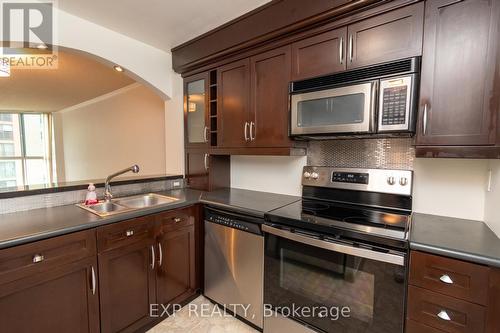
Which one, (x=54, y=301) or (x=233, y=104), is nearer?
(x=54, y=301)

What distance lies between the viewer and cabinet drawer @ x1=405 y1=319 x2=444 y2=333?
42.5 inches

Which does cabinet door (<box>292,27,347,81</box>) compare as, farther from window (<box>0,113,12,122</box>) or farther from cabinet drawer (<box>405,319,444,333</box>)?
window (<box>0,113,12,122</box>)

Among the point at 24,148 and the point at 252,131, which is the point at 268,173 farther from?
the point at 24,148

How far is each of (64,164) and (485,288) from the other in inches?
308

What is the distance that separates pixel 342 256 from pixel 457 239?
0.54m

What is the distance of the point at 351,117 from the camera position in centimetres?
149

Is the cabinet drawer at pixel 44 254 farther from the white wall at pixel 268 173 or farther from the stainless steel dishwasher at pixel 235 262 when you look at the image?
the white wall at pixel 268 173

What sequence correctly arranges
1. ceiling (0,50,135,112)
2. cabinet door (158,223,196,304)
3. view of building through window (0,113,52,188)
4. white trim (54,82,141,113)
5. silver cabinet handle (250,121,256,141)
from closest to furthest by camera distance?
cabinet door (158,223,196,304) < silver cabinet handle (250,121,256,141) < ceiling (0,50,135,112) < white trim (54,82,141,113) < view of building through window (0,113,52,188)

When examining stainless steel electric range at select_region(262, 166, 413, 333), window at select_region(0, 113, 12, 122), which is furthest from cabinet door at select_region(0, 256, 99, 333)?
window at select_region(0, 113, 12, 122)

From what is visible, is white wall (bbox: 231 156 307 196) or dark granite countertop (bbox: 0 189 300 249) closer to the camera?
dark granite countertop (bbox: 0 189 300 249)

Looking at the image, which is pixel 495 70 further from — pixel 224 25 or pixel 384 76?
pixel 224 25

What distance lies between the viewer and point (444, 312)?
3.46 ft

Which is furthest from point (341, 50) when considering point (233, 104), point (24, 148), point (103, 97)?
point (24, 148)

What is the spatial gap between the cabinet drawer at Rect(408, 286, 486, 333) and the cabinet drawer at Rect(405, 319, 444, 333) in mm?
14
